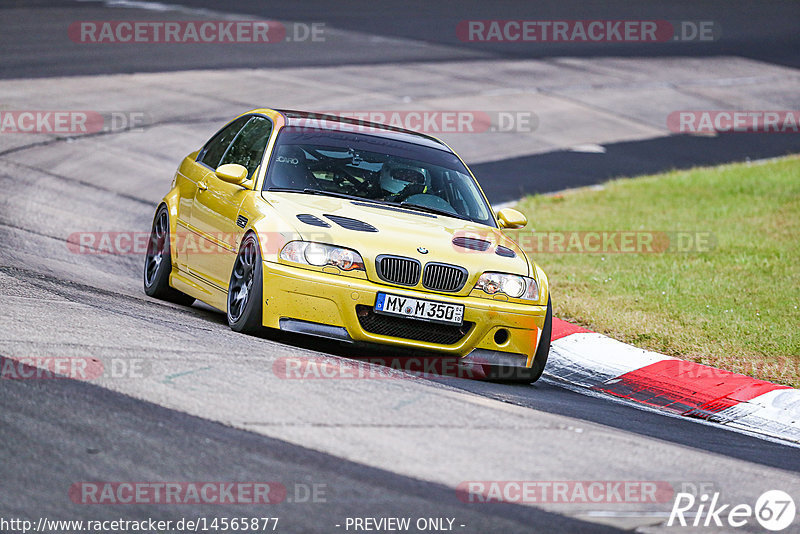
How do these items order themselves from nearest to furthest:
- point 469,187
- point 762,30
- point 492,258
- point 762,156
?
point 492,258, point 469,187, point 762,156, point 762,30

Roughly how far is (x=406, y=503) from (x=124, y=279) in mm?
6067

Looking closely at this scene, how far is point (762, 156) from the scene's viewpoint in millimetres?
20828

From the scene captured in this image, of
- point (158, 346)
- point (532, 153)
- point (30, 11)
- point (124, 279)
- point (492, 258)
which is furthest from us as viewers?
point (30, 11)

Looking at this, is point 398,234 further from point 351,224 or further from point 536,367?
point 536,367

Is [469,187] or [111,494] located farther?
[469,187]

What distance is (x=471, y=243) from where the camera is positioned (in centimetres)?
812

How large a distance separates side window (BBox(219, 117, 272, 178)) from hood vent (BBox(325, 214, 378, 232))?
45.1 inches

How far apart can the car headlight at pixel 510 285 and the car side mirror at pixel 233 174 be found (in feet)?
6.44

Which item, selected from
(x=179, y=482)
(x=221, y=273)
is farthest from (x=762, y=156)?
(x=179, y=482)

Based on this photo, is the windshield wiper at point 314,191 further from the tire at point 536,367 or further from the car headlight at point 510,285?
the tire at point 536,367

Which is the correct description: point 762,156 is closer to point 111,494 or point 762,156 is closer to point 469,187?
point 469,187

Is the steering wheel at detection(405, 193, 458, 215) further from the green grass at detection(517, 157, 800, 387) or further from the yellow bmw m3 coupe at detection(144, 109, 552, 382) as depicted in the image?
the green grass at detection(517, 157, 800, 387)

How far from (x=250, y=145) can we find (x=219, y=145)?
706 mm

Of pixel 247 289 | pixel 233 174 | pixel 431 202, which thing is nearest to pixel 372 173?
pixel 431 202
